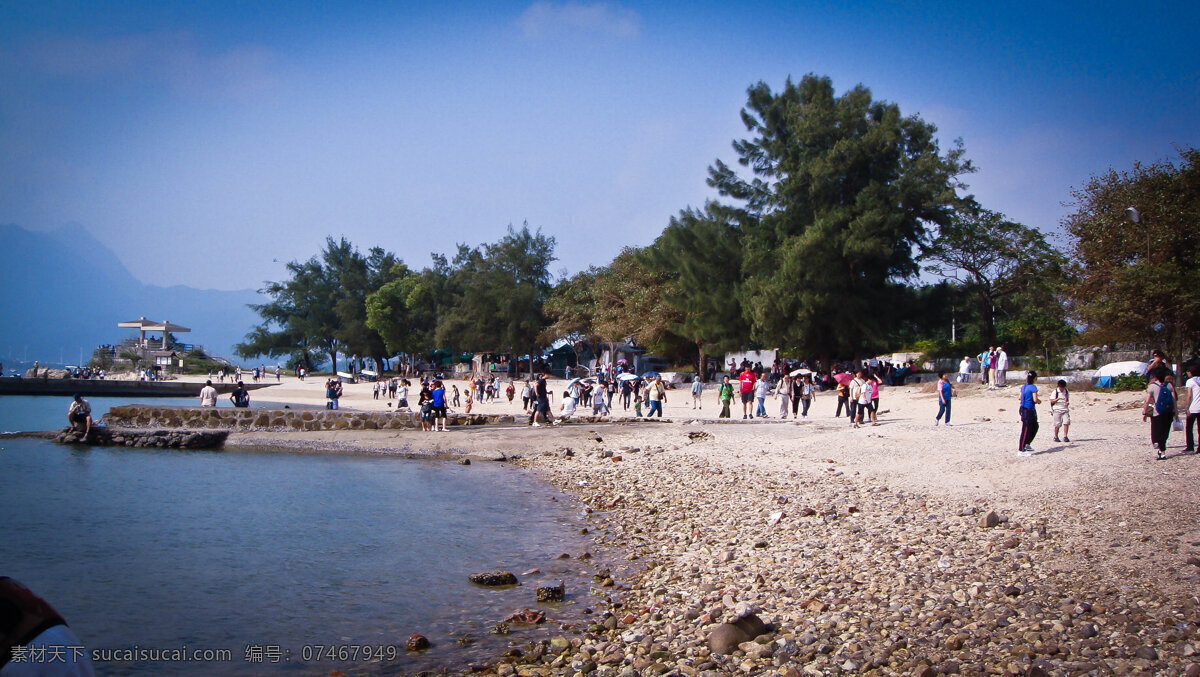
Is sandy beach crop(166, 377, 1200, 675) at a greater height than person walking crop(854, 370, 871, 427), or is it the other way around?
person walking crop(854, 370, 871, 427)

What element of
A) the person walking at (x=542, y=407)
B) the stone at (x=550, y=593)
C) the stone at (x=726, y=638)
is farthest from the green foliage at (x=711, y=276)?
the stone at (x=726, y=638)

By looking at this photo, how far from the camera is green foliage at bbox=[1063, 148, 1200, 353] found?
23797 mm

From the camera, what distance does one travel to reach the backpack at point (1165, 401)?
12258mm

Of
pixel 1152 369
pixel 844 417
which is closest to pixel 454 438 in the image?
pixel 844 417

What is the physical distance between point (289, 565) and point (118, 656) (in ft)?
10.6

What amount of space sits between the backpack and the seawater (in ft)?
31.8

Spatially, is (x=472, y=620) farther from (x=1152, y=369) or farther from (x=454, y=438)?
(x=454, y=438)

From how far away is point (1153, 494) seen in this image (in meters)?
9.85

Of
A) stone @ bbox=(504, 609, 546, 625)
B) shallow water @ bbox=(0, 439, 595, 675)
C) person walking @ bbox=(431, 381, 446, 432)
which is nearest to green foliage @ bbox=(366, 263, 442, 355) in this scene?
person walking @ bbox=(431, 381, 446, 432)

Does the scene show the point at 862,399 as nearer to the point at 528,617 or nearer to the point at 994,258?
the point at 528,617

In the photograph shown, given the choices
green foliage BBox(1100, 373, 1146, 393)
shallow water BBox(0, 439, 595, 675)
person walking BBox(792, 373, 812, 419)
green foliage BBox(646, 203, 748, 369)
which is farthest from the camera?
green foliage BBox(646, 203, 748, 369)

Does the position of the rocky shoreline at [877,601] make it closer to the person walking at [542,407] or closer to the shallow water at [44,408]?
the person walking at [542,407]

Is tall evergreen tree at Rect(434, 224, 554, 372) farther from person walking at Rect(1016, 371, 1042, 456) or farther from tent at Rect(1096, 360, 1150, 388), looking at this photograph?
person walking at Rect(1016, 371, 1042, 456)

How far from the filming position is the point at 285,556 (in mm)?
11133
